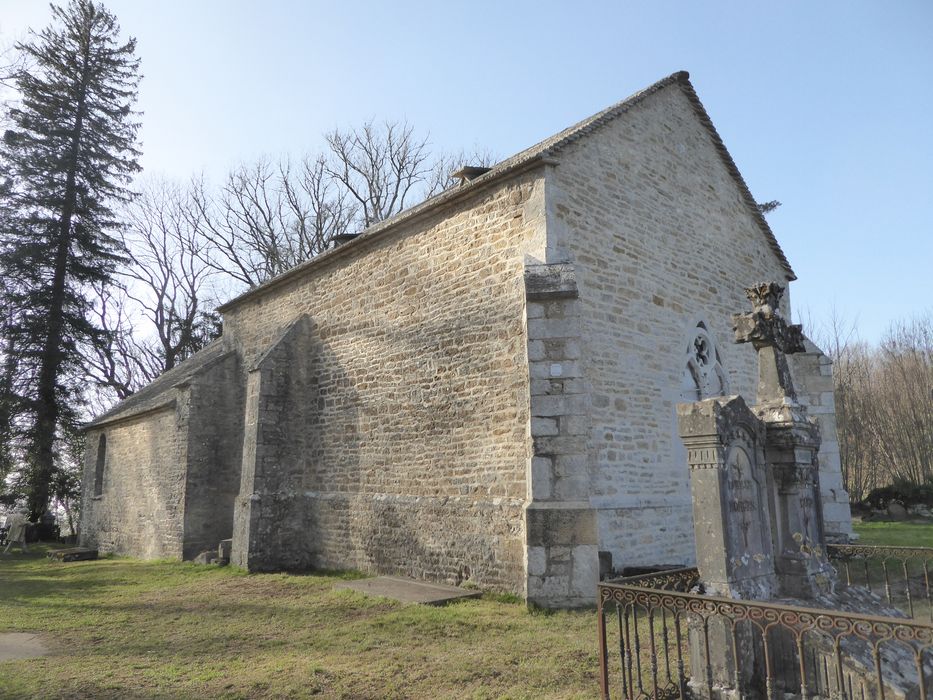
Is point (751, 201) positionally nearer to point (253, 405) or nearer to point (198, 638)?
point (253, 405)

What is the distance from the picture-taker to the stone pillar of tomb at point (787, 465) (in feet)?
17.6

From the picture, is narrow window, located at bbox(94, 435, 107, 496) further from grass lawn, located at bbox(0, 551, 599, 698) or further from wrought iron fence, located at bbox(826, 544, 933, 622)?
wrought iron fence, located at bbox(826, 544, 933, 622)

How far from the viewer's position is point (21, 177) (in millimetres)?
22188

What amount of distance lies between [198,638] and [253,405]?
242 inches

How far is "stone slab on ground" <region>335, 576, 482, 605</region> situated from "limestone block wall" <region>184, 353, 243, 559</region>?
607cm

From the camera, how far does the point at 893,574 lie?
9.81 m

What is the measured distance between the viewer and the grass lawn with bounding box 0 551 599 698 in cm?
522

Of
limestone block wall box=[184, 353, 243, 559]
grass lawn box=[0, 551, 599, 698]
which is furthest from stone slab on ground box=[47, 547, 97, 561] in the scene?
grass lawn box=[0, 551, 599, 698]

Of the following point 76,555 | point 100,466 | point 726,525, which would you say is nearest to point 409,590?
point 726,525

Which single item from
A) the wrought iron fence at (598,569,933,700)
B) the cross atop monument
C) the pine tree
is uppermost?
the pine tree

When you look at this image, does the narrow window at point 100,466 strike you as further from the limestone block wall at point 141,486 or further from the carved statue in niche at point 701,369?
the carved statue in niche at point 701,369

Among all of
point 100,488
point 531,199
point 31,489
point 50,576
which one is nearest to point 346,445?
point 531,199

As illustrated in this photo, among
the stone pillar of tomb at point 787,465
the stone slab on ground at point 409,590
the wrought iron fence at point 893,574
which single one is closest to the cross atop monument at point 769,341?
the stone pillar of tomb at point 787,465

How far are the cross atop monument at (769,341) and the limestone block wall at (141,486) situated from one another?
42.3 feet
